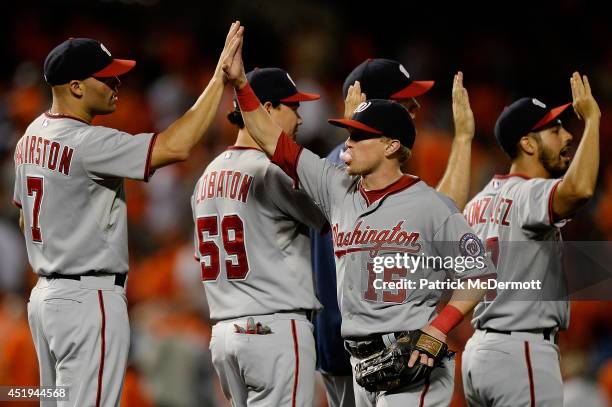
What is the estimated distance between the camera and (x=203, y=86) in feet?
36.3

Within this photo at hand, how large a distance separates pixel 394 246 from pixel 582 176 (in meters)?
0.92

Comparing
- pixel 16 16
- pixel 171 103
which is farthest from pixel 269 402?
pixel 16 16

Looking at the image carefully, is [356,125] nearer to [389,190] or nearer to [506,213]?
[389,190]

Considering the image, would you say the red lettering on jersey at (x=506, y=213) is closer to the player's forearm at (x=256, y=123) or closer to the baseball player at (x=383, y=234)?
the baseball player at (x=383, y=234)

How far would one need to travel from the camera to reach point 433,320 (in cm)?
407

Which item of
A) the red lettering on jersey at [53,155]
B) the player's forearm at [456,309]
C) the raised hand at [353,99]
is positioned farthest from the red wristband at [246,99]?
the player's forearm at [456,309]

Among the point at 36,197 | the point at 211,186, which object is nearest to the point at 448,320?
the point at 211,186

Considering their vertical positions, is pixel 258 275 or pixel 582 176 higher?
pixel 582 176

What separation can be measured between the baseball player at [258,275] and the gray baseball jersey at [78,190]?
44 centimetres

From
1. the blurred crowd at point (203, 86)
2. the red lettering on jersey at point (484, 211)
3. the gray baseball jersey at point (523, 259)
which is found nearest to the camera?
the gray baseball jersey at point (523, 259)

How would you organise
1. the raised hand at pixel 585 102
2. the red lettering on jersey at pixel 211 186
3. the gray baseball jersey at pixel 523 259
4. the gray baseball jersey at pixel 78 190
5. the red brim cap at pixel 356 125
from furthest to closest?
the gray baseball jersey at pixel 523 259 < the red lettering on jersey at pixel 211 186 < the raised hand at pixel 585 102 < the gray baseball jersey at pixel 78 190 < the red brim cap at pixel 356 125

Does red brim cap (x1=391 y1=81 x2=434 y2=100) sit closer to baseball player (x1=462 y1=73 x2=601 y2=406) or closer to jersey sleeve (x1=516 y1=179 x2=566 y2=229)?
baseball player (x1=462 y1=73 x2=601 y2=406)

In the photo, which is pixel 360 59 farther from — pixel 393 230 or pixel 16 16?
pixel 393 230

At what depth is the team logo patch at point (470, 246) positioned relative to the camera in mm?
4094
